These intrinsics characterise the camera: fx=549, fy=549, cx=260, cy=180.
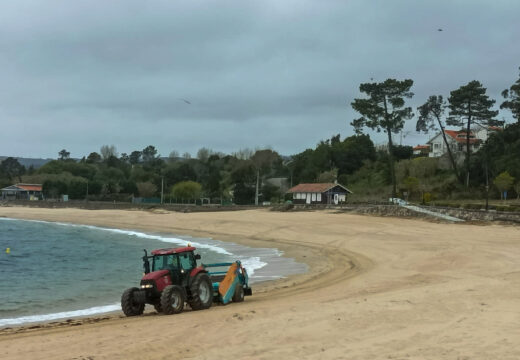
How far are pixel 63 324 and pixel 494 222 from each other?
3489 cm

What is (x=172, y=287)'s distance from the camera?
1323 cm

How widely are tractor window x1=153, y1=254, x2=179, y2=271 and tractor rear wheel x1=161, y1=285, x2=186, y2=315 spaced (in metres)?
0.74

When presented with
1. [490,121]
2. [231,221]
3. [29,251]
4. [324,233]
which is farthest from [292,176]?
[29,251]

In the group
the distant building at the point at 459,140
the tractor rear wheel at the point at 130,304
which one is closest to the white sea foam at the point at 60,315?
the tractor rear wheel at the point at 130,304

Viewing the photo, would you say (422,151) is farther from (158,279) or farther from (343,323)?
(343,323)

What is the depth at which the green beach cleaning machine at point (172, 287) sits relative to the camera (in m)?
13.3

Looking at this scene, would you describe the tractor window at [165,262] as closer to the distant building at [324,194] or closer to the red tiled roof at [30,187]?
the distant building at [324,194]

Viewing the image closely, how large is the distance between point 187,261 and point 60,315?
4592 millimetres

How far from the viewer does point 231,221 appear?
A: 54188 millimetres

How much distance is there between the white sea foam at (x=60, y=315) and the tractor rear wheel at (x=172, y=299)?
153 inches

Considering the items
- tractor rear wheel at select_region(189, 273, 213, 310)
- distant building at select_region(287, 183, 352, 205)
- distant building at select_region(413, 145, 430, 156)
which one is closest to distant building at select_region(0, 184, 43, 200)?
distant building at select_region(287, 183, 352, 205)

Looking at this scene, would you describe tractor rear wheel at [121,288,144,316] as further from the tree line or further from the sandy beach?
the tree line

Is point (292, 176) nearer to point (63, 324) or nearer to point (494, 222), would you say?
point (494, 222)

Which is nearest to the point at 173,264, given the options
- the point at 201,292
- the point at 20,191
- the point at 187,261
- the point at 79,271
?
the point at 187,261
